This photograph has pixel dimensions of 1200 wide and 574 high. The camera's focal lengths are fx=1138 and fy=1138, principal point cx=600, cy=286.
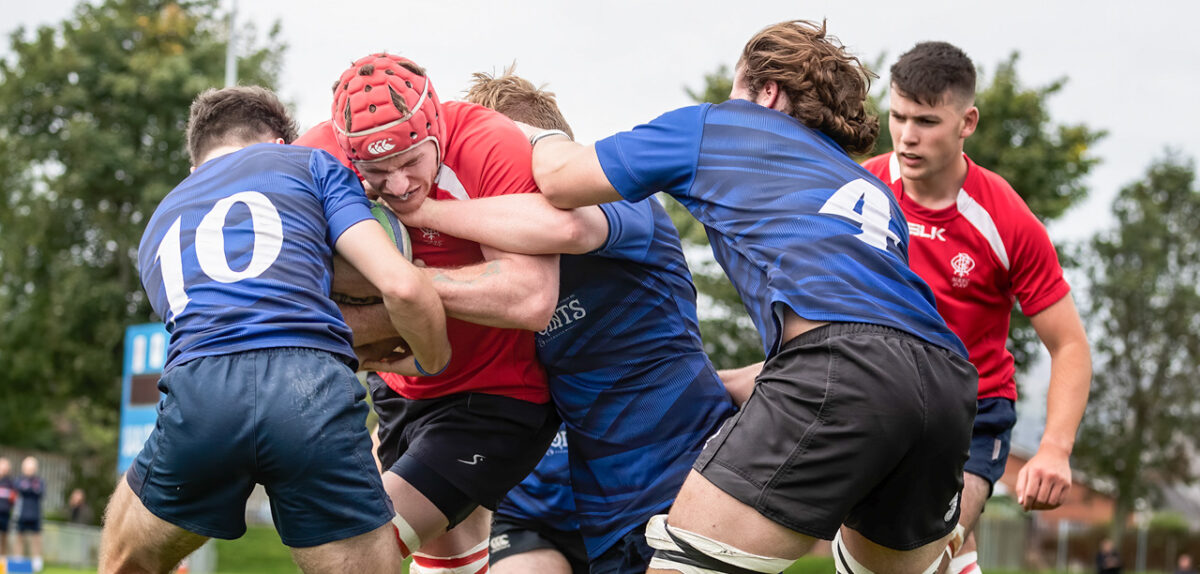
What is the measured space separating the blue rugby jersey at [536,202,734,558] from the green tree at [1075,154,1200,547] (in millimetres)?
47444

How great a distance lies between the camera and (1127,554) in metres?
49.7

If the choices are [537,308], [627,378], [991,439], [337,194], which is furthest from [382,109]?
[991,439]

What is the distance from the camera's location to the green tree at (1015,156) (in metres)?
25.3

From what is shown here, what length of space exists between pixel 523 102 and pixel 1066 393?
275cm

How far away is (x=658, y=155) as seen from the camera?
11.9 feet

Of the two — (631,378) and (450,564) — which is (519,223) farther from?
(450,564)

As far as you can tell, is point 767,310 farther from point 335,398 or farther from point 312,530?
point 312,530

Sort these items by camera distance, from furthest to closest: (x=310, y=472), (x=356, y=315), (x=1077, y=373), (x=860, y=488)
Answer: (x=1077, y=373) < (x=356, y=315) < (x=310, y=472) < (x=860, y=488)

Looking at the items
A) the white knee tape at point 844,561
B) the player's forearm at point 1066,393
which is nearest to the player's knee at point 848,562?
the white knee tape at point 844,561

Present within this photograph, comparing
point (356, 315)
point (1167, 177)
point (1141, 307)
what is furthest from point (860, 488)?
point (1167, 177)

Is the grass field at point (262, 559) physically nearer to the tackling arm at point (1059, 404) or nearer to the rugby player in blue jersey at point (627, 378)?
the tackling arm at point (1059, 404)

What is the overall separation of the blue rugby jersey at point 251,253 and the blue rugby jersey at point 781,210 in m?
0.98

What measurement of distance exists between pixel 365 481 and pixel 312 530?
0.22 meters

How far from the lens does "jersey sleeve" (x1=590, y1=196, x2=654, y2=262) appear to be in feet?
14.1
